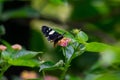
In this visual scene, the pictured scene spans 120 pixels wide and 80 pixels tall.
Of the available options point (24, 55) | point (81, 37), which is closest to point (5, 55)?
point (24, 55)

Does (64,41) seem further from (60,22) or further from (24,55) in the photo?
(60,22)

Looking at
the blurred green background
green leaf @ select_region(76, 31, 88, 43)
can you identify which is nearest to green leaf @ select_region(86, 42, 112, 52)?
green leaf @ select_region(76, 31, 88, 43)

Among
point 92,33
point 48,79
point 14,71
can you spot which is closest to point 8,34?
point 14,71

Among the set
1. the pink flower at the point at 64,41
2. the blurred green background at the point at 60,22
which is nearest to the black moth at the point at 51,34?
the pink flower at the point at 64,41

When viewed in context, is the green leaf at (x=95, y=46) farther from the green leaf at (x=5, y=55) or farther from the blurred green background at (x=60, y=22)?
the blurred green background at (x=60, y=22)

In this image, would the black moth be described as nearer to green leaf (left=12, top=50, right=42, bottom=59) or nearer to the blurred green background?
green leaf (left=12, top=50, right=42, bottom=59)
